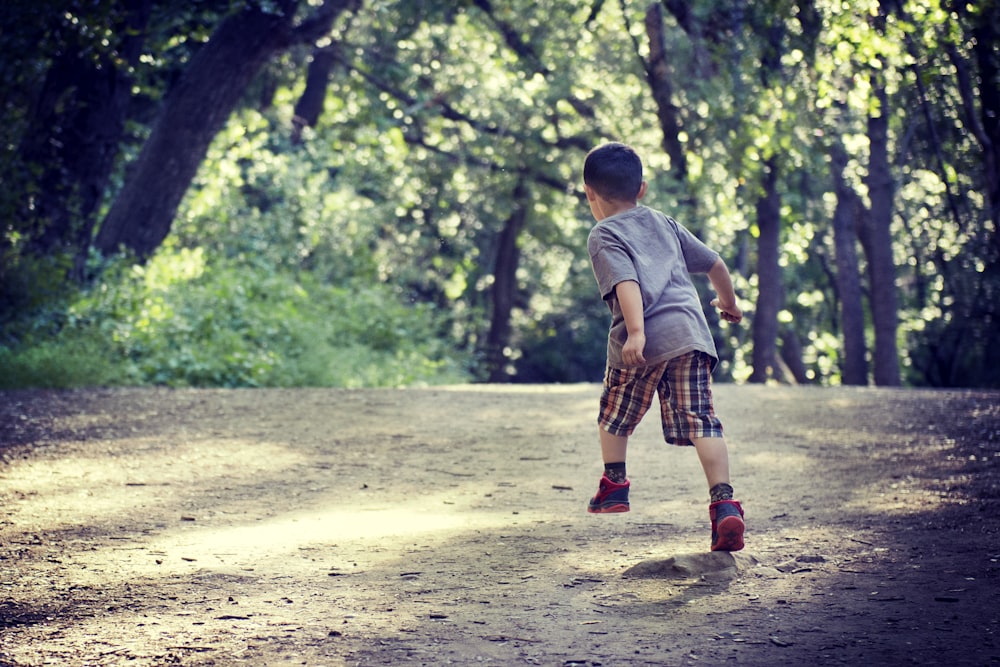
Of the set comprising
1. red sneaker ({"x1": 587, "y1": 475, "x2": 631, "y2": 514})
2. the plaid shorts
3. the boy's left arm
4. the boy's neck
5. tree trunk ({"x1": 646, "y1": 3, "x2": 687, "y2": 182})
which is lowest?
red sneaker ({"x1": 587, "y1": 475, "x2": 631, "y2": 514})

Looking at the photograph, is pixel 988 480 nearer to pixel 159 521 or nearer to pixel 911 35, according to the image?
pixel 159 521

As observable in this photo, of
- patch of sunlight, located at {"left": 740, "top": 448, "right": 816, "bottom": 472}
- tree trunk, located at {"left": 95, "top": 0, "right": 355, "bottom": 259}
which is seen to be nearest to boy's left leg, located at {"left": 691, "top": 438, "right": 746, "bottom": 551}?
patch of sunlight, located at {"left": 740, "top": 448, "right": 816, "bottom": 472}

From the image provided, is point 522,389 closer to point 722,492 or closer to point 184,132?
point 184,132

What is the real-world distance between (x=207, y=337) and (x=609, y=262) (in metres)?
7.76

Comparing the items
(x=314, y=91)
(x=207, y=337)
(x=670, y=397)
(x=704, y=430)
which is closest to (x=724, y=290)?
(x=670, y=397)

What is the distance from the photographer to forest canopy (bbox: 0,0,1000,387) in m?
10.9

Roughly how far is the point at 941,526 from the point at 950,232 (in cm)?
1769

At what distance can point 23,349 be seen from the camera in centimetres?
970

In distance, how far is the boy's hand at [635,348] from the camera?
3.93 metres

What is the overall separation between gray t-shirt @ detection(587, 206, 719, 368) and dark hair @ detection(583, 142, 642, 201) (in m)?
0.09

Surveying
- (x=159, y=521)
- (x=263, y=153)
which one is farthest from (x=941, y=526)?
(x=263, y=153)

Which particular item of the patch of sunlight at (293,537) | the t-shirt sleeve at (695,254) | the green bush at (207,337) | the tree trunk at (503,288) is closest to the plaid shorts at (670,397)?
the t-shirt sleeve at (695,254)

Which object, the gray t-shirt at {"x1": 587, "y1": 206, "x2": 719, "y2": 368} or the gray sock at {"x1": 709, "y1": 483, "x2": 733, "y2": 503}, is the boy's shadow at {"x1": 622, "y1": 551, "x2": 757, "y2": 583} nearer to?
the gray sock at {"x1": 709, "y1": 483, "x2": 733, "y2": 503}

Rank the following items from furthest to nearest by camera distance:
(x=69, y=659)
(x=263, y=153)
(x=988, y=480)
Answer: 1. (x=263, y=153)
2. (x=988, y=480)
3. (x=69, y=659)
